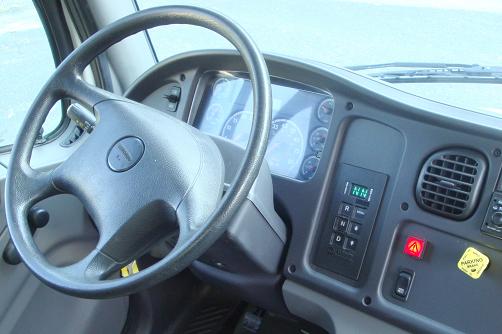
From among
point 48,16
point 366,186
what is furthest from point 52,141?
point 366,186

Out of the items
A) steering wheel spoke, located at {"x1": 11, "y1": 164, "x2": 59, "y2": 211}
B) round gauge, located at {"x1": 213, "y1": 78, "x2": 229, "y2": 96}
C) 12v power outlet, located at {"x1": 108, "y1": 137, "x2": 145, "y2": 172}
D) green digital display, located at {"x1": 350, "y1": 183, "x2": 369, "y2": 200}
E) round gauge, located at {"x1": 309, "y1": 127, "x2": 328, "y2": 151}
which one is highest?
round gauge, located at {"x1": 213, "y1": 78, "x2": 229, "y2": 96}

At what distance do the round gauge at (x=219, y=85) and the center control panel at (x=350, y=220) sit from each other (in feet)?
1.56

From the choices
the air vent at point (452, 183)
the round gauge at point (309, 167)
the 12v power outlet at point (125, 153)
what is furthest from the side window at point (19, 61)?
the air vent at point (452, 183)

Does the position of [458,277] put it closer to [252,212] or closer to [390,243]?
[390,243]

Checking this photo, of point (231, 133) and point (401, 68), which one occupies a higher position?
point (401, 68)

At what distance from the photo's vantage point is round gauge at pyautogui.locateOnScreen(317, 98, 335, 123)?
1469 mm

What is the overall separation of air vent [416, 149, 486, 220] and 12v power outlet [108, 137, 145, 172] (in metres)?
0.68

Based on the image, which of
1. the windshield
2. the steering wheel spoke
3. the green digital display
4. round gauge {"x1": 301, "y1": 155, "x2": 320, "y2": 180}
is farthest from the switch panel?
the steering wheel spoke

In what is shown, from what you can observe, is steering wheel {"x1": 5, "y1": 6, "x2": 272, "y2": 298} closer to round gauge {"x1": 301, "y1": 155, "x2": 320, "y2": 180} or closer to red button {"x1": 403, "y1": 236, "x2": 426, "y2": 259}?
round gauge {"x1": 301, "y1": 155, "x2": 320, "y2": 180}

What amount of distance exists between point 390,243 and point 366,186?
0.51 ft

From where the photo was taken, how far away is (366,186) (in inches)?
54.9

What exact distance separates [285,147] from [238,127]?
0.54 feet

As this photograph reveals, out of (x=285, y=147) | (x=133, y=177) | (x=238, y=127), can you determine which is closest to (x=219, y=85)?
(x=238, y=127)

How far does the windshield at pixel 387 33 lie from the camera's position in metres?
1.48
